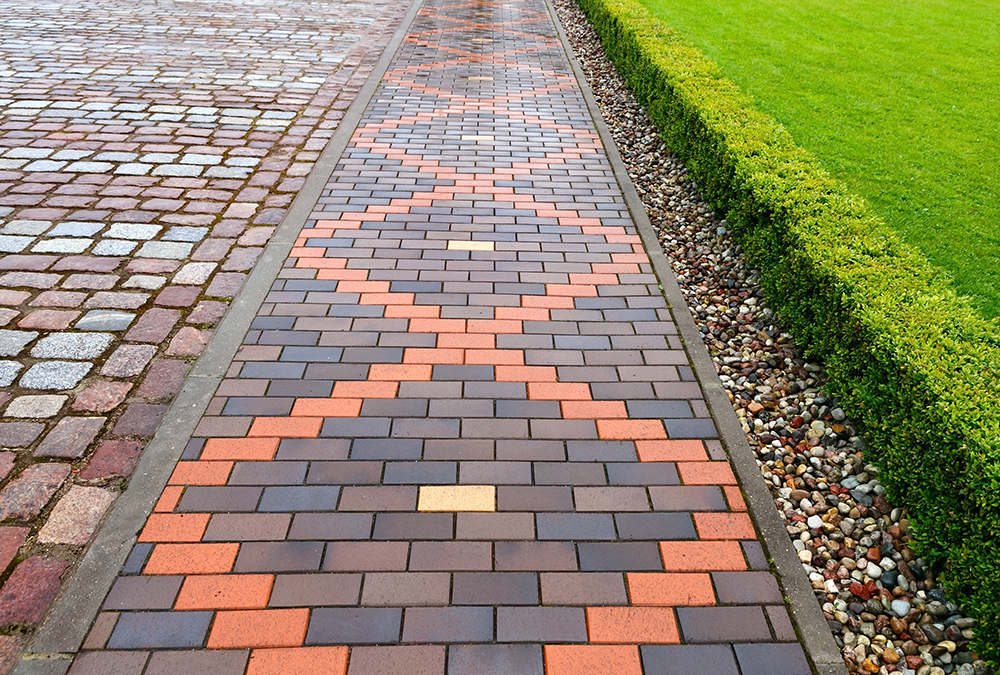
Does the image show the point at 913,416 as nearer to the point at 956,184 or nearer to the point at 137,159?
the point at 956,184

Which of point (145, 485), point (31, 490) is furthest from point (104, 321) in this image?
point (145, 485)

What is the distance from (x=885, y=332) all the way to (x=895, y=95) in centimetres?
544

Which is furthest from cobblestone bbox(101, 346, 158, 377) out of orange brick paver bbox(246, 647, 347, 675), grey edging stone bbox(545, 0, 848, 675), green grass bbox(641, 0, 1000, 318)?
green grass bbox(641, 0, 1000, 318)

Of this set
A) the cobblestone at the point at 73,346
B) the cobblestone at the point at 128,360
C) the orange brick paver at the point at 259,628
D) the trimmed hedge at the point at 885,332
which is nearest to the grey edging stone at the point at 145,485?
the cobblestone at the point at 128,360

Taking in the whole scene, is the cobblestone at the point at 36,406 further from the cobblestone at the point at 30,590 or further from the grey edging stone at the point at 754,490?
the grey edging stone at the point at 754,490

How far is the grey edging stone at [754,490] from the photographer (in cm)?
240

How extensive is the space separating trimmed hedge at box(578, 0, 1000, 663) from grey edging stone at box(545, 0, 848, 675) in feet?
1.52

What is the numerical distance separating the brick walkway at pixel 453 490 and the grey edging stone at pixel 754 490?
0.05 meters

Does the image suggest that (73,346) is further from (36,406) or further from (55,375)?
(36,406)

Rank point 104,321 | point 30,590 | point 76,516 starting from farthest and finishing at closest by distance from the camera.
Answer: point 104,321
point 76,516
point 30,590

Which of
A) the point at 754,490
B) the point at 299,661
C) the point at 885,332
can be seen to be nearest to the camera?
the point at 299,661

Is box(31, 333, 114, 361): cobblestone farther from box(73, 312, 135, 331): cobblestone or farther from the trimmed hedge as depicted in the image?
the trimmed hedge

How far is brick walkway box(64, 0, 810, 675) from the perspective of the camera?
2350 mm

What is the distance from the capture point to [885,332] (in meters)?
3.13
